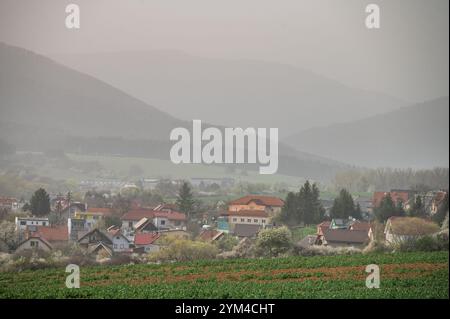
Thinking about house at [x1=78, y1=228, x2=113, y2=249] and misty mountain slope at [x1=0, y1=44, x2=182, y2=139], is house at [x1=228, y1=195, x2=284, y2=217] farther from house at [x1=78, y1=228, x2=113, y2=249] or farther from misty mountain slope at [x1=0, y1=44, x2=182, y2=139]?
house at [x1=78, y1=228, x2=113, y2=249]

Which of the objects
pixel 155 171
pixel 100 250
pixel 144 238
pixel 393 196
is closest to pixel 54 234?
pixel 100 250

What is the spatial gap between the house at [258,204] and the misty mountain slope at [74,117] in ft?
2.19

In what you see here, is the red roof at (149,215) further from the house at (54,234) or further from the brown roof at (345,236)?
the brown roof at (345,236)

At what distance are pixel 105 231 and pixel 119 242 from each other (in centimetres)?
36

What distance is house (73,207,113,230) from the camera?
1684cm

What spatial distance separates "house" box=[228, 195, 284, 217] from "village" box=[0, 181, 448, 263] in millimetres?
21

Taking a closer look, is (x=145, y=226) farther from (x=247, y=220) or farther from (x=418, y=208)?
(x=418, y=208)

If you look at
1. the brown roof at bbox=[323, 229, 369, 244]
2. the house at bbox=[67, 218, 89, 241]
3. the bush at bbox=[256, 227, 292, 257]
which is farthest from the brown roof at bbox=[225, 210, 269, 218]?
the house at bbox=[67, 218, 89, 241]

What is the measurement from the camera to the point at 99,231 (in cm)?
1692

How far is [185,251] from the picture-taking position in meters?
17.2

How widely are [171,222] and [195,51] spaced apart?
3.54 metres

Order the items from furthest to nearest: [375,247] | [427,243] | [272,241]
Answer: [427,243]
[375,247]
[272,241]

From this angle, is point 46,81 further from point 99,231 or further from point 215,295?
point 215,295

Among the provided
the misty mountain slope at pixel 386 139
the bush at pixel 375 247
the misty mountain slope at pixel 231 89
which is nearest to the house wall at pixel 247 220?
the misty mountain slope at pixel 386 139
